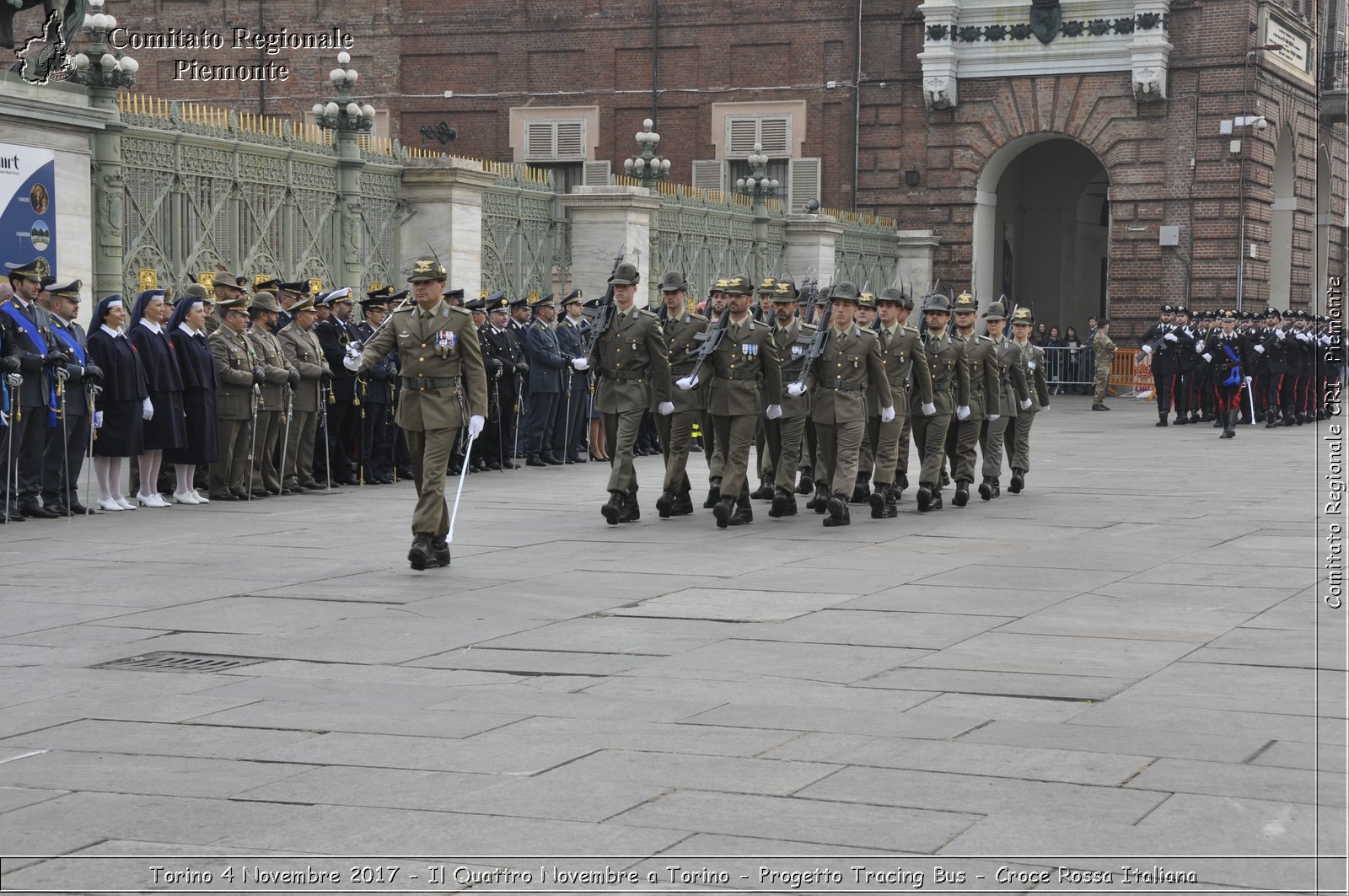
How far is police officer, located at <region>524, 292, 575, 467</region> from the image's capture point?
798 inches

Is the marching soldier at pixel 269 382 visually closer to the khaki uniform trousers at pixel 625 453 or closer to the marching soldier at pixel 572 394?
the khaki uniform trousers at pixel 625 453

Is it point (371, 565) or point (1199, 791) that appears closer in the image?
point (1199, 791)

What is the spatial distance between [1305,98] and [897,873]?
3679 centimetres

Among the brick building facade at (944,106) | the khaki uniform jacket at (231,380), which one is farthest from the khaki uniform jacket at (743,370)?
the brick building facade at (944,106)

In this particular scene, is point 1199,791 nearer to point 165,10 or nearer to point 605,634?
point 605,634

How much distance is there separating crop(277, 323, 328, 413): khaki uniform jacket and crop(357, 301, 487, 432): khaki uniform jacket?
15.1ft

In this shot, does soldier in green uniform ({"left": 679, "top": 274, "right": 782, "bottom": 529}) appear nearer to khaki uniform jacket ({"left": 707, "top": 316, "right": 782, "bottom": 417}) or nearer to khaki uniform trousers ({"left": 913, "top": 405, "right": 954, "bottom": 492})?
khaki uniform jacket ({"left": 707, "top": 316, "right": 782, "bottom": 417})

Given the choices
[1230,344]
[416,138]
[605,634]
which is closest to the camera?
[605,634]

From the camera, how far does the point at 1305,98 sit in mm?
38719

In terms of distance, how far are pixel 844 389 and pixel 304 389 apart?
527 cm

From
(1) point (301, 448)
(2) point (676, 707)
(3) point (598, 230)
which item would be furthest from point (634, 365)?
(3) point (598, 230)

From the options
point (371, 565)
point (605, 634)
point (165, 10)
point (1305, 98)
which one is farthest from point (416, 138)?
point (605, 634)

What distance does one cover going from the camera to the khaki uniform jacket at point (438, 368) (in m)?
11.9

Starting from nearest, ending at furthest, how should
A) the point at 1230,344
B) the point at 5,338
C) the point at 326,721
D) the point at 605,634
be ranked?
the point at 326,721
the point at 605,634
the point at 5,338
the point at 1230,344
